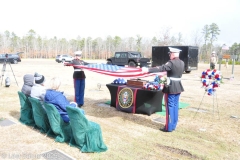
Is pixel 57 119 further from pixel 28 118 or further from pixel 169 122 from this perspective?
pixel 169 122

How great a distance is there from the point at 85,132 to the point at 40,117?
49.5 inches

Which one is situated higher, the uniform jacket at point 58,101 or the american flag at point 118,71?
the american flag at point 118,71

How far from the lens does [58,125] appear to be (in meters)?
3.73

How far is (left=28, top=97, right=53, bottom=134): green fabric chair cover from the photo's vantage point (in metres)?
4.05

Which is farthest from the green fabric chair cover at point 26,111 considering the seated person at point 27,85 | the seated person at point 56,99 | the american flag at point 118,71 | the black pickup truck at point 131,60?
the black pickup truck at point 131,60

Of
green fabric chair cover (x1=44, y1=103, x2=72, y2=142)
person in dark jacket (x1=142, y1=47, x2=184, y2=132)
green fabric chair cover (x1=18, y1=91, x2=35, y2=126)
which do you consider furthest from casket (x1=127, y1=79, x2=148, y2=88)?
green fabric chair cover (x1=18, y1=91, x2=35, y2=126)

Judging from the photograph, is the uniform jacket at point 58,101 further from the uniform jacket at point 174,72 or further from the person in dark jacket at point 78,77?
the person in dark jacket at point 78,77

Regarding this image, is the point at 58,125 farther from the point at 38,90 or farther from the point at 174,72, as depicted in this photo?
the point at 174,72

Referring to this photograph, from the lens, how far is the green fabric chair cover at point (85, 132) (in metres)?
3.33

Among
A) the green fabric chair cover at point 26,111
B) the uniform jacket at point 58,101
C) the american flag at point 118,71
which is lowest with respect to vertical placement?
the green fabric chair cover at point 26,111

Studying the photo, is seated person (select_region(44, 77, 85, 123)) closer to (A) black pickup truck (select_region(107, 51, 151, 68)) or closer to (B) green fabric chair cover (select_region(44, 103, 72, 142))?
(B) green fabric chair cover (select_region(44, 103, 72, 142))

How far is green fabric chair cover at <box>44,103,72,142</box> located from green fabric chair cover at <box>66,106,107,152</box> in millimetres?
327

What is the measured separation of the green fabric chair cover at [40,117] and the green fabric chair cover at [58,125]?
34cm

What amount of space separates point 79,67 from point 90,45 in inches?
2239
